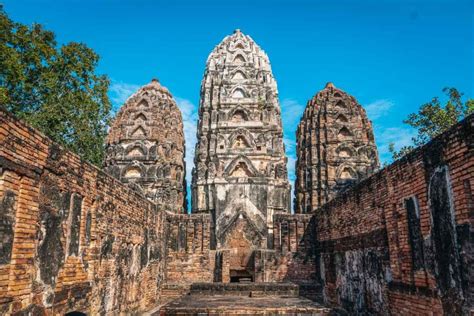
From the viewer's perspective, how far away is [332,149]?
31422mm

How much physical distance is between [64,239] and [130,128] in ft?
74.1

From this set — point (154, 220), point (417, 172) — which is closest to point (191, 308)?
point (417, 172)

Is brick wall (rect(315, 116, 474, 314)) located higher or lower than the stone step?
higher

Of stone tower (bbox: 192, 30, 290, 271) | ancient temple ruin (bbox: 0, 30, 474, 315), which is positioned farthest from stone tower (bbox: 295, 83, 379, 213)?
ancient temple ruin (bbox: 0, 30, 474, 315)

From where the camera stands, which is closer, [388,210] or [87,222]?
[87,222]

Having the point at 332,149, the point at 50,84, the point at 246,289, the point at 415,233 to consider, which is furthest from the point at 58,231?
the point at 332,149

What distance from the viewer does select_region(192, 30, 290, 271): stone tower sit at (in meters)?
23.4

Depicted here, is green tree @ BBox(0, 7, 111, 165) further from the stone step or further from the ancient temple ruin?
the stone step

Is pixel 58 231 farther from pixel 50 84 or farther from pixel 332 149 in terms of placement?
pixel 332 149

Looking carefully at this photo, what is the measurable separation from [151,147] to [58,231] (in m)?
21.5

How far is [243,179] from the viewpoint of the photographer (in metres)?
26.6

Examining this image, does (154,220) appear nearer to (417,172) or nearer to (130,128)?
(417,172)

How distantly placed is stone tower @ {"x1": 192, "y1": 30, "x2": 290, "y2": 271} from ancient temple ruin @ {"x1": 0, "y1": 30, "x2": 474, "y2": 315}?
11cm

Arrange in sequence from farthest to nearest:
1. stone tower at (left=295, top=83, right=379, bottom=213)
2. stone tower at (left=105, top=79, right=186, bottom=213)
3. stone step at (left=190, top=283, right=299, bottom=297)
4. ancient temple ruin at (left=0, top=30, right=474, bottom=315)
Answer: stone tower at (left=295, top=83, right=379, bottom=213) < stone tower at (left=105, top=79, right=186, bottom=213) < stone step at (left=190, top=283, right=299, bottom=297) < ancient temple ruin at (left=0, top=30, right=474, bottom=315)
